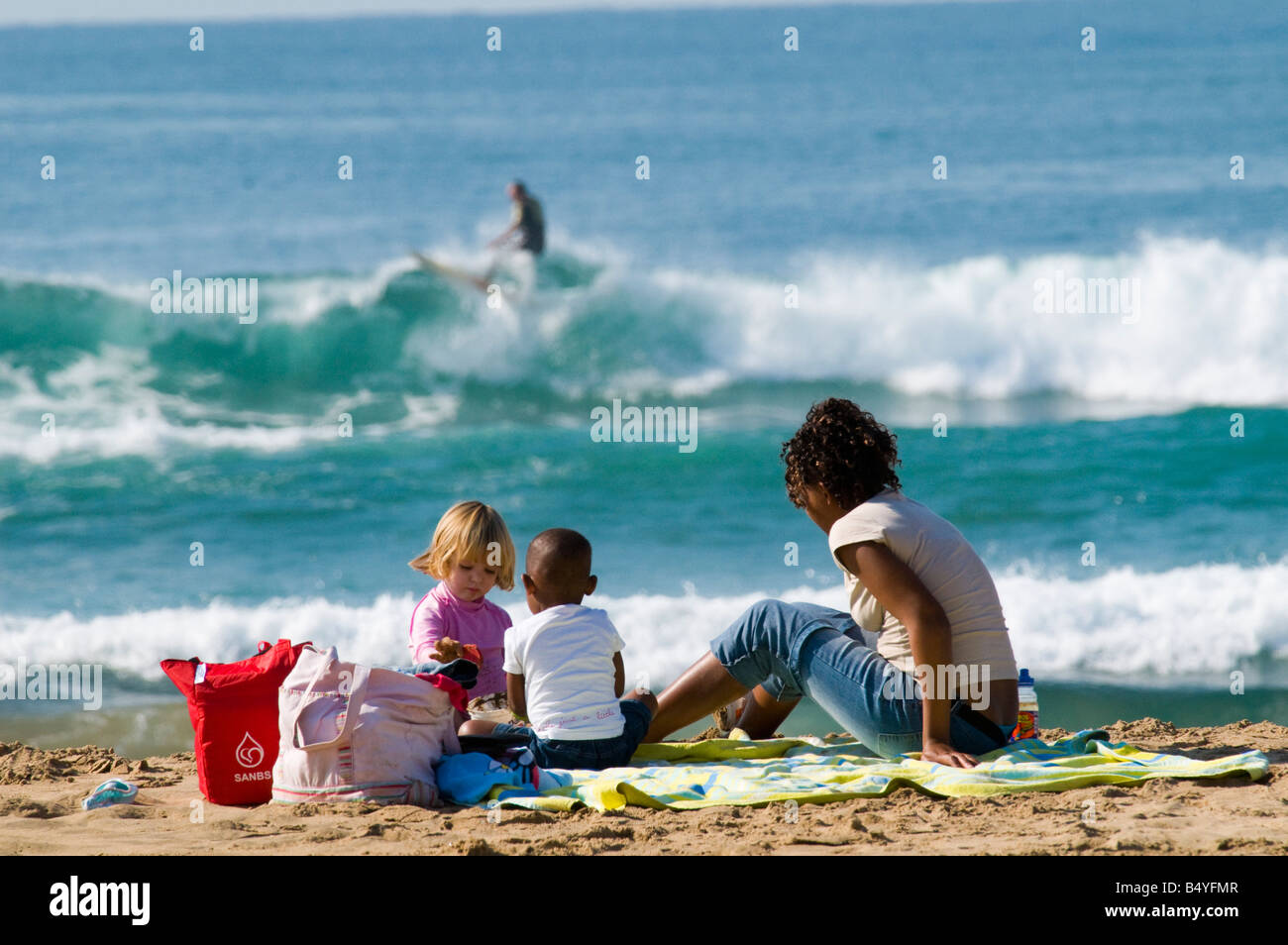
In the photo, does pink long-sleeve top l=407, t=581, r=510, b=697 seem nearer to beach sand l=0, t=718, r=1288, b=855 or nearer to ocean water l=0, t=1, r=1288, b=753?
beach sand l=0, t=718, r=1288, b=855

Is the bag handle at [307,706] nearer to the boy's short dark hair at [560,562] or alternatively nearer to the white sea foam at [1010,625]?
the boy's short dark hair at [560,562]

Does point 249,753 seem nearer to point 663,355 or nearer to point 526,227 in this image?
point 663,355

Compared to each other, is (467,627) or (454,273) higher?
(454,273)

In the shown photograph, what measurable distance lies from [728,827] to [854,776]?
1.71ft

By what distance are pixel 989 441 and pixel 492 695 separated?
762cm

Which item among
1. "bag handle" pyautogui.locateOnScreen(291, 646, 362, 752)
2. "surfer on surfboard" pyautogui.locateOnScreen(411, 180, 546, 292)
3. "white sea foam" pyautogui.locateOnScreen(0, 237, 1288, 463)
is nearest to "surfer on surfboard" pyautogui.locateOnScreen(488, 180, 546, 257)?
"surfer on surfboard" pyautogui.locateOnScreen(411, 180, 546, 292)

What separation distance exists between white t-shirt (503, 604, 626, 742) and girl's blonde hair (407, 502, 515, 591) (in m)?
0.58

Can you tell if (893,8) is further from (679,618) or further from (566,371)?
(679,618)

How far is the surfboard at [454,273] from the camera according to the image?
601 inches

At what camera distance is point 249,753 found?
3.78m

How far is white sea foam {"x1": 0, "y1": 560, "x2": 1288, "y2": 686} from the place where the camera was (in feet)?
20.4

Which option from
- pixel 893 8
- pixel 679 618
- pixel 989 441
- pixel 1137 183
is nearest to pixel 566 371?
pixel 989 441

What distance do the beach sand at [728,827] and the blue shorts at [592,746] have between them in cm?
35

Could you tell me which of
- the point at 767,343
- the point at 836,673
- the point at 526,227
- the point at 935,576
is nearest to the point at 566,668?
the point at 836,673
